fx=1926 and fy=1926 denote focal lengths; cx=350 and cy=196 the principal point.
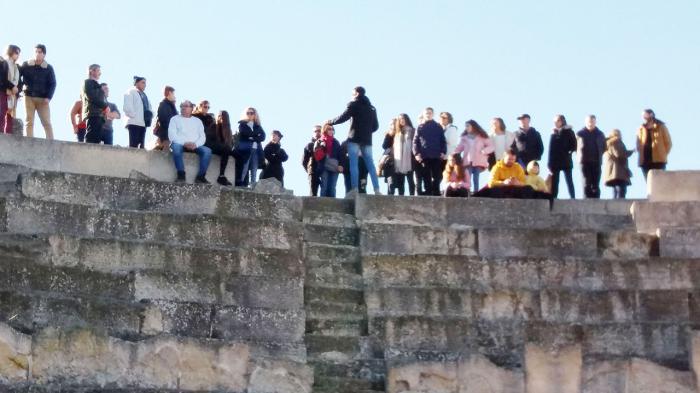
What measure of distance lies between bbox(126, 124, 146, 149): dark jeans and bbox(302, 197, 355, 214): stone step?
10.2 feet

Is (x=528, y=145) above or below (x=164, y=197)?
above

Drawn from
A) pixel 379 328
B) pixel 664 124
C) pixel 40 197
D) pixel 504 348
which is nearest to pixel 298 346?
pixel 379 328

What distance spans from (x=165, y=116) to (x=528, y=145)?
5.91m

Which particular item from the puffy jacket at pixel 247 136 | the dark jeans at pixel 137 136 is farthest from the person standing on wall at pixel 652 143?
the dark jeans at pixel 137 136

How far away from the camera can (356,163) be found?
30609 mm

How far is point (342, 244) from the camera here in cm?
2777

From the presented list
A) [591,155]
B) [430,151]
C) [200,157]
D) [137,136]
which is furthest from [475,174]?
[137,136]

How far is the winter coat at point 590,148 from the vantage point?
3119cm

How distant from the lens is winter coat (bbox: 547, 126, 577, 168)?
3125 cm

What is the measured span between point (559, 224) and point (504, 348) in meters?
3.98

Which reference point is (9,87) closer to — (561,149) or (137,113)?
(137,113)

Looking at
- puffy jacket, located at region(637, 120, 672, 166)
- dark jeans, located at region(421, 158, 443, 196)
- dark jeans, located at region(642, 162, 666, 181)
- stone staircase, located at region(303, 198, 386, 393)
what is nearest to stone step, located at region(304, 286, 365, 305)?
stone staircase, located at region(303, 198, 386, 393)

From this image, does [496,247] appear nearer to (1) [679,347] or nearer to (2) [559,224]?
(2) [559,224]

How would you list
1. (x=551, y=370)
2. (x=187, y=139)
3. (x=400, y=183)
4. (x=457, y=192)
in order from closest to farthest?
(x=551, y=370), (x=187, y=139), (x=457, y=192), (x=400, y=183)
